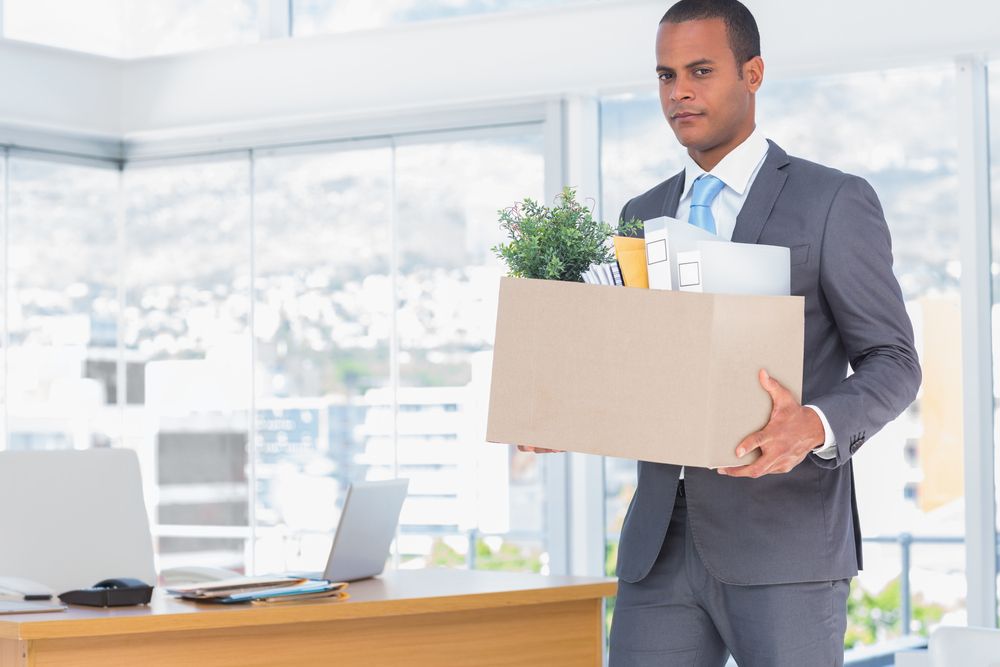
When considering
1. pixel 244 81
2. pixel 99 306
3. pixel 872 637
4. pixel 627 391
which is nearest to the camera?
pixel 627 391

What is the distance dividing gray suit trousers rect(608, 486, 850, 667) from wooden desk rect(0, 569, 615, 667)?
0.76 metres

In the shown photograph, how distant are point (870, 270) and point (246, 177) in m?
4.51

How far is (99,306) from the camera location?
611 centimetres

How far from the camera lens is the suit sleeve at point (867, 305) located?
174 centimetres

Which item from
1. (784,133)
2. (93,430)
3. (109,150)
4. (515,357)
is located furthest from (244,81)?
(515,357)

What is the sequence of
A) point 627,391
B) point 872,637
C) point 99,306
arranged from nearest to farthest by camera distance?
point 627,391, point 872,637, point 99,306

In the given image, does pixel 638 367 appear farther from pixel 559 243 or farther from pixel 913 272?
pixel 913 272

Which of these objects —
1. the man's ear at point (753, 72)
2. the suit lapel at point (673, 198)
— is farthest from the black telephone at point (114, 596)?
the man's ear at point (753, 72)

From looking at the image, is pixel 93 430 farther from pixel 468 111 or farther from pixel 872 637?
pixel 872 637

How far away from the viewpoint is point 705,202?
1.91 meters

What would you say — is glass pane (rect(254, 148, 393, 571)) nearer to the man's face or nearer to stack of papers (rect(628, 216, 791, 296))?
the man's face

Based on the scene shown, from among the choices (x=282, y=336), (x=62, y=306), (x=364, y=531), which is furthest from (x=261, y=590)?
(x=62, y=306)

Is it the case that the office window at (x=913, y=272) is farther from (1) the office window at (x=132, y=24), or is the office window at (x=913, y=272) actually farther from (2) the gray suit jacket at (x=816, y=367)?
(2) the gray suit jacket at (x=816, y=367)

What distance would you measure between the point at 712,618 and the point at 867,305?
19.3 inches
